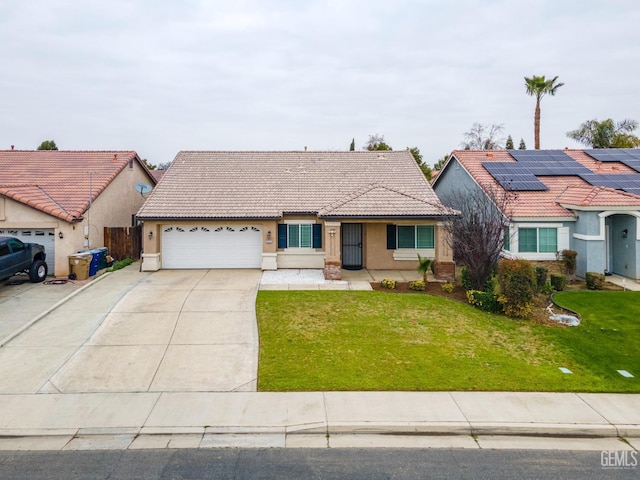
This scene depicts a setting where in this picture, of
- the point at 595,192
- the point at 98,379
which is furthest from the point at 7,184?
the point at 595,192

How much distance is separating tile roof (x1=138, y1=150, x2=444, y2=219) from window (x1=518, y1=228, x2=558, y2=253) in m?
3.85

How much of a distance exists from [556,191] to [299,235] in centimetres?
1216

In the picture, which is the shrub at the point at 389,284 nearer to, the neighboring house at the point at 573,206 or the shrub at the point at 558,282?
the neighboring house at the point at 573,206

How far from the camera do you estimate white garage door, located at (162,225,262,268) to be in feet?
65.0

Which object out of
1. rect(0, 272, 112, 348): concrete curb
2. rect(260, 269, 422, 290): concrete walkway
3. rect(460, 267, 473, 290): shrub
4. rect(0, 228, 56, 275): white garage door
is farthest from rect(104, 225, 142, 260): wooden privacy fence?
rect(460, 267, 473, 290): shrub

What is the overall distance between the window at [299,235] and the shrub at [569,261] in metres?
10.4

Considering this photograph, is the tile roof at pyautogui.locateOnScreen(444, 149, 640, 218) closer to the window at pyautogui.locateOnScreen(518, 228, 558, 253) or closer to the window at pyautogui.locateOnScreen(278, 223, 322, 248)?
the window at pyautogui.locateOnScreen(518, 228, 558, 253)

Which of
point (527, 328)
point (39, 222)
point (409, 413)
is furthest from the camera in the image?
point (39, 222)

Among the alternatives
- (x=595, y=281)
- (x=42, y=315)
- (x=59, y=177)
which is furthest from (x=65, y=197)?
(x=595, y=281)

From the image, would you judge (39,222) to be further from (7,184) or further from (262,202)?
(262,202)

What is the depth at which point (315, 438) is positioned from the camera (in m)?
6.92

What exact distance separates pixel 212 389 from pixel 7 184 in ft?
56.1

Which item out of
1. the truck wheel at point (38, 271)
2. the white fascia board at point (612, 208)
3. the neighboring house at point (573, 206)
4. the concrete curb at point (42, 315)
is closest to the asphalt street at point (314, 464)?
the concrete curb at point (42, 315)

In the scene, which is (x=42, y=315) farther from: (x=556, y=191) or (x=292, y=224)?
(x=556, y=191)
